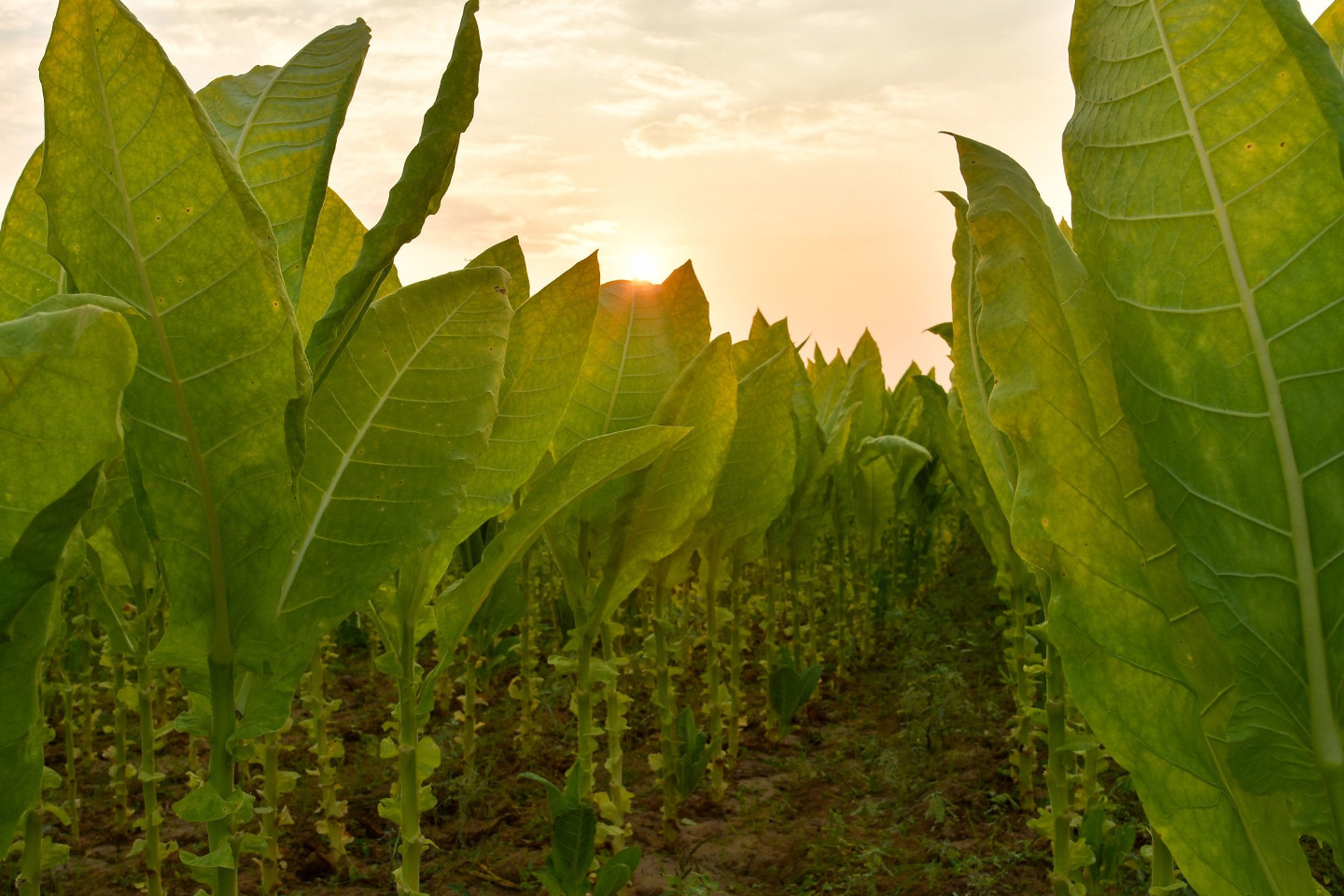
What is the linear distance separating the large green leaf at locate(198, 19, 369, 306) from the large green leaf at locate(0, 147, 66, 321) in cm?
28

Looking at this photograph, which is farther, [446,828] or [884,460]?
[884,460]

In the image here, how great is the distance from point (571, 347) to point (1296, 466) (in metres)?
1.24

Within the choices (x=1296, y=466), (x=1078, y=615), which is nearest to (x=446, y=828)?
(x=1078, y=615)

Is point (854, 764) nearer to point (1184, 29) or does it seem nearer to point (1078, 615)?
point (1078, 615)

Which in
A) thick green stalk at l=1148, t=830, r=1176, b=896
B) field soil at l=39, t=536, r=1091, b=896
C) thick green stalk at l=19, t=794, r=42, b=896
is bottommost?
field soil at l=39, t=536, r=1091, b=896

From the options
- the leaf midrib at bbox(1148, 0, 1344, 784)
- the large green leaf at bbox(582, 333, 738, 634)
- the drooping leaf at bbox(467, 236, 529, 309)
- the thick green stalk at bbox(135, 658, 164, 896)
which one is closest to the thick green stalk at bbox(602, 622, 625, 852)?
the large green leaf at bbox(582, 333, 738, 634)

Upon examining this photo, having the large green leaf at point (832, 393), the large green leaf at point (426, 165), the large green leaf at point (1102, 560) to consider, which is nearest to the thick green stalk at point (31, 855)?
the large green leaf at point (426, 165)

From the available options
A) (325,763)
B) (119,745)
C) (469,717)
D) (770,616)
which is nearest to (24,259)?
(325,763)

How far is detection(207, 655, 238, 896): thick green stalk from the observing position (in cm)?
117

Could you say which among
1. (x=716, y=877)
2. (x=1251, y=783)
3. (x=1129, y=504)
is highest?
(x=1129, y=504)

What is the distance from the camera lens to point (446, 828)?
127 inches

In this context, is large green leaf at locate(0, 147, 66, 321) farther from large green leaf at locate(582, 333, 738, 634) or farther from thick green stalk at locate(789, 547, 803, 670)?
thick green stalk at locate(789, 547, 803, 670)

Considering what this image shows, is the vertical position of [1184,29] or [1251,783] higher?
[1184,29]

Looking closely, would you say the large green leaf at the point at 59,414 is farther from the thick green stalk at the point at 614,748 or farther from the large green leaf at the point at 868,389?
the large green leaf at the point at 868,389
